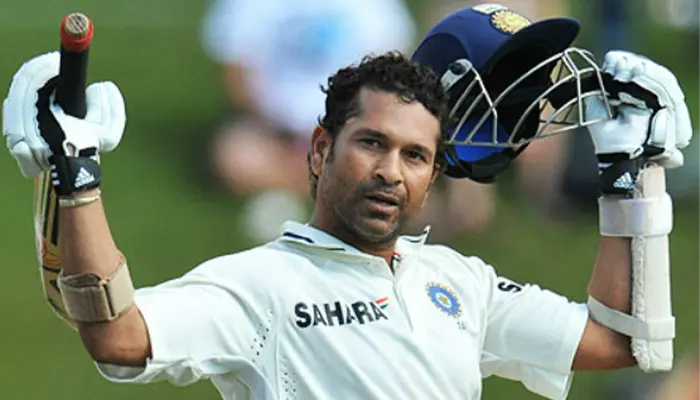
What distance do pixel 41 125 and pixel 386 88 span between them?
1.87 ft

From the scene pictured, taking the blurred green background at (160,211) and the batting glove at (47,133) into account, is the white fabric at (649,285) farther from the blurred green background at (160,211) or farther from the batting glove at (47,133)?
the blurred green background at (160,211)

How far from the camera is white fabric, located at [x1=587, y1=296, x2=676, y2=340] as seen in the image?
2135 millimetres

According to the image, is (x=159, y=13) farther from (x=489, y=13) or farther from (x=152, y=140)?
(x=489, y=13)

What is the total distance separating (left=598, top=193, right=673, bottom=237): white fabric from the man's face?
33 cm

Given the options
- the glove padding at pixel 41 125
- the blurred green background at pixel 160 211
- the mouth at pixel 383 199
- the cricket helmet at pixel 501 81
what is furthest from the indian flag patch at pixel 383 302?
the blurred green background at pixel 160 211

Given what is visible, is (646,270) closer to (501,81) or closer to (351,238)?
(501,81)

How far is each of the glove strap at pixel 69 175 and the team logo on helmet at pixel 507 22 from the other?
0.81 m

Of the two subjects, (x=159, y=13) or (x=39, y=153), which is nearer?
(x=39, y=153)

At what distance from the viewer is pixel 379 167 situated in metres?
1.94

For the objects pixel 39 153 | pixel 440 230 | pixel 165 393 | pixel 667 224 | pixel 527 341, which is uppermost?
pixel 39 153

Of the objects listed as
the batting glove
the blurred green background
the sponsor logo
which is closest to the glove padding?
the batting glove

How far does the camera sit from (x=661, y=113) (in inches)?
84.4

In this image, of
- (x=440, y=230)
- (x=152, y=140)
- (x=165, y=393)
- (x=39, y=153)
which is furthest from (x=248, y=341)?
(x=152, y=140)

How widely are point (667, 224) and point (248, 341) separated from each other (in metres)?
0.73
